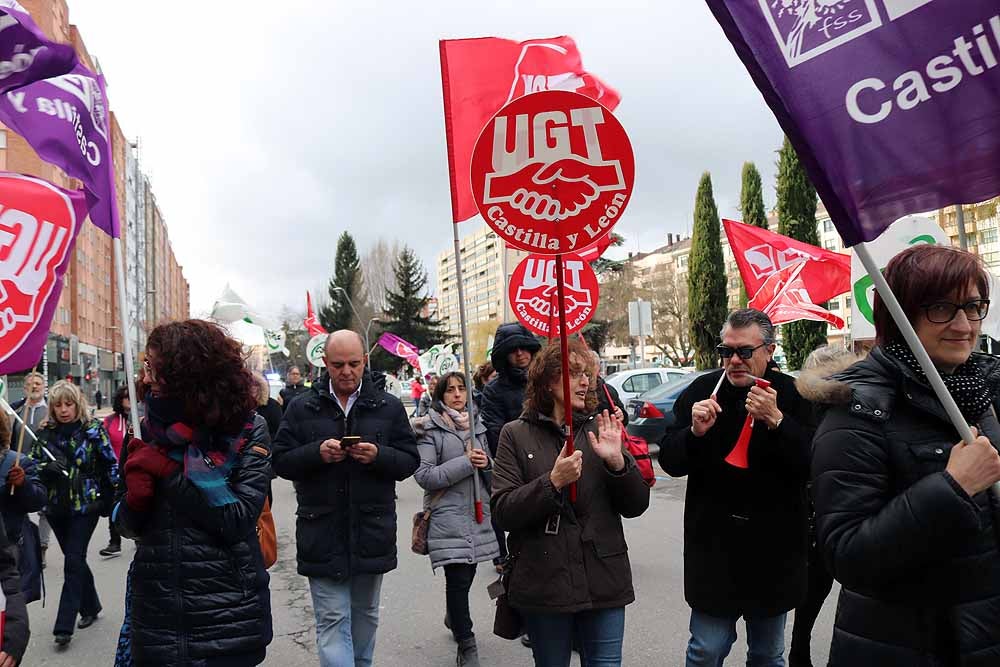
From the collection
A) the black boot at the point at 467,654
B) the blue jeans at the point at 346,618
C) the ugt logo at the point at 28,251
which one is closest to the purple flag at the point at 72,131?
the ugt logo at the point at 28,251

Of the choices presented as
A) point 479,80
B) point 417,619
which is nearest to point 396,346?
point 417,619

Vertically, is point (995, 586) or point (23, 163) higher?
point (23, 163)

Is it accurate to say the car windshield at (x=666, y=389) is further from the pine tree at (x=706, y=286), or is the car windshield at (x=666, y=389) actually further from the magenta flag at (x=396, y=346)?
the pine tree at (x=706, y=286)

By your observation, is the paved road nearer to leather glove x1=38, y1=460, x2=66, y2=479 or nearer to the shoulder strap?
leather glove x1=38, y1=460, x2=66, y2=479

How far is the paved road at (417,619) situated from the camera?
A: 522 centimetres

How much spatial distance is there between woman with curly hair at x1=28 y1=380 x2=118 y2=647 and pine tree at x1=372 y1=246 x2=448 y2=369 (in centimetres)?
6957

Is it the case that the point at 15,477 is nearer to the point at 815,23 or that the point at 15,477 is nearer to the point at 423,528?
the point at 423,528

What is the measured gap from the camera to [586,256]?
7941 mm

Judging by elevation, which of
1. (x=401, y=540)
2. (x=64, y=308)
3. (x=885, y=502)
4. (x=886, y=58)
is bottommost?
(x=401, y=540)

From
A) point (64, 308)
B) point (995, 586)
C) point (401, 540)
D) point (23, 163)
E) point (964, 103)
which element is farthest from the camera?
point (64, 308)

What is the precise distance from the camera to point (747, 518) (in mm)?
3547

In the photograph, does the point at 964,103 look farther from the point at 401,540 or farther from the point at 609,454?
the point at 401,540

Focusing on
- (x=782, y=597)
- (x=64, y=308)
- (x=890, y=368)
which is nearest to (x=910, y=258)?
(x=890, y=368)

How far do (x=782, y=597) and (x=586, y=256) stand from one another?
4.78 m
